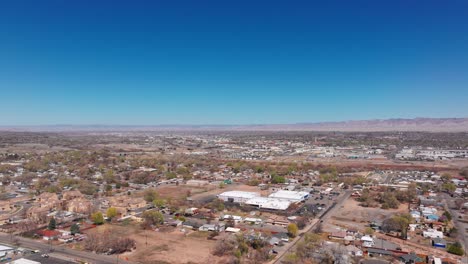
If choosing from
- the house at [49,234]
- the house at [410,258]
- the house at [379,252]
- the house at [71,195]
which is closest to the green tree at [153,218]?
the house at [49,234]

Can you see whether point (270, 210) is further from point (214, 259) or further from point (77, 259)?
point (77, 259)

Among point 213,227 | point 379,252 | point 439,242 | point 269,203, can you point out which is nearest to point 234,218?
point 213,227

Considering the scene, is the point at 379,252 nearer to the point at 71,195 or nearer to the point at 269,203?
the point at 269,203

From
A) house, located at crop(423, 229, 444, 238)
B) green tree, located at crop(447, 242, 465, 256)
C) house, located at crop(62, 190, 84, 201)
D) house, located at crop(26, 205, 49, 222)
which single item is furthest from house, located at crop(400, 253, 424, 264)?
house, located at crop(62, 190, 84, 201)

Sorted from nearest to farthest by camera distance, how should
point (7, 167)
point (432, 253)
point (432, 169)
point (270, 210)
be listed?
1. point (432, 253)
2. point (270, 210)
3. point (7, 167)
4. point (432, 169)

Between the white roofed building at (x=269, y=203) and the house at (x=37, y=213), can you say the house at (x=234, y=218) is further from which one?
the house at (x=37, y=213)

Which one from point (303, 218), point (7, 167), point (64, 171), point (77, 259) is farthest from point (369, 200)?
Result: point (7, 167)
